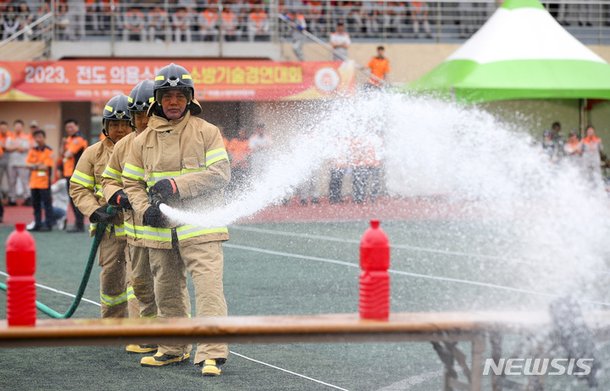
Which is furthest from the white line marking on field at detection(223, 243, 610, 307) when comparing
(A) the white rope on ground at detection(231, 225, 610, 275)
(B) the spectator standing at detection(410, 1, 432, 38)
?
(B) the spectator standing at detection(410, 1, 432, 38)

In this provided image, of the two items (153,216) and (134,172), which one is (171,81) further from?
(153,216)

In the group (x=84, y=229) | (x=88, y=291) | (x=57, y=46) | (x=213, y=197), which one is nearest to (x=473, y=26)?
(x=57, y=46)

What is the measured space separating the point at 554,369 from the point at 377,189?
15.6m

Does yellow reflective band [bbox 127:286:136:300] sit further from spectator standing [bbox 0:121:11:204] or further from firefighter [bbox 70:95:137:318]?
spectator standing [bbox 0:121:11:204]

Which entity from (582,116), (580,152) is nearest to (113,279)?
(580,152)

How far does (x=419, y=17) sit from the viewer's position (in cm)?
2781

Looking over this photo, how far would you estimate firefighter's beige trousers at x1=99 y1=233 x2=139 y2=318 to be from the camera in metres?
7.91

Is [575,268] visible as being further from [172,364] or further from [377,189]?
[377,189]

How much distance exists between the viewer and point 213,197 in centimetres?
691

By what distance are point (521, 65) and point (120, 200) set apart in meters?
13.2

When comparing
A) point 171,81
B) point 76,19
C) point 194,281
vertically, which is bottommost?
point 194,281

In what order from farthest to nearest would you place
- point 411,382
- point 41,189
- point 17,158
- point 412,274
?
point 17,158 → point 41,189 → point 412,274 → point 411,382

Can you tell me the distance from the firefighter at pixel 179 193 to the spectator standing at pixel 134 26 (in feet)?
61.9

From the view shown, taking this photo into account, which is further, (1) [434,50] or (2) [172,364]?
(1) [434,50]
